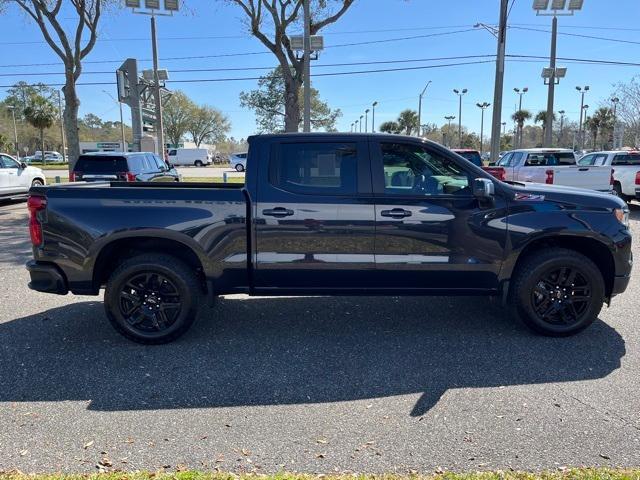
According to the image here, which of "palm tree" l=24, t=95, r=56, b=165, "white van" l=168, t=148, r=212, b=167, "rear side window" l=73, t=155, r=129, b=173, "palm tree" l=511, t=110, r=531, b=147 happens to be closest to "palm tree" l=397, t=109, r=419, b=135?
"palm tree" l=511, t=110, r=531, b=147

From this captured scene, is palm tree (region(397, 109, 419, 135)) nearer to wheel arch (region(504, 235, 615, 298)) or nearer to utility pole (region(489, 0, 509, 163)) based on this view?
utility pole (region(489, 0, 509, 163))

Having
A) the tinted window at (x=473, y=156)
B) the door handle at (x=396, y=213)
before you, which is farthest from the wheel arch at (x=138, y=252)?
the tinted window at (x=473, y=156)

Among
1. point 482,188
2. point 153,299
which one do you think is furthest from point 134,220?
point 482,188

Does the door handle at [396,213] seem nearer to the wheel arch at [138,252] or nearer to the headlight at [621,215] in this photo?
the wheel arch at [138,252]

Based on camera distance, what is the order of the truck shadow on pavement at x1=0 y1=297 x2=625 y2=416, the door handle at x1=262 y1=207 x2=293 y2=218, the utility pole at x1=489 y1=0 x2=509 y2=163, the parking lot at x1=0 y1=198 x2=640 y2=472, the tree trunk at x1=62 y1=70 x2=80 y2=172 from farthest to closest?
the utility pole at x1=489 y1=0 x2=509 y2=163, the tree trunk at x1=62 y1=70 x2=80 y2=172, the door handle at x1=262 y1=207 x2=293 y2=218, the truck shadow on pavement at x1=0 y1=297 x2=625 y2=416, the parking lot at x1=0 y1=198 x2=640 y2=472

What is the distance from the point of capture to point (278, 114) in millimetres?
51594

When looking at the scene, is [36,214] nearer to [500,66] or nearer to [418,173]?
[418,173]

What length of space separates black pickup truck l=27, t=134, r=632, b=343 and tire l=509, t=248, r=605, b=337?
13 mm

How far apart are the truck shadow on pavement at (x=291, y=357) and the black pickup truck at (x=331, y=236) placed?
0.34 metres

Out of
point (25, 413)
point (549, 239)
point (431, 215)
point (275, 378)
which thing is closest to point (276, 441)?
point (275, 378)

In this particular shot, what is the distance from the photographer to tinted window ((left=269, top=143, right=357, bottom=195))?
4.40 metres

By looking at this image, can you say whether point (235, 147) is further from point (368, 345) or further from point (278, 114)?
Result: point (368, 345)

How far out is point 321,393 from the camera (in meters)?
3.63

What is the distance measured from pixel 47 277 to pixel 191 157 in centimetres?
5716
